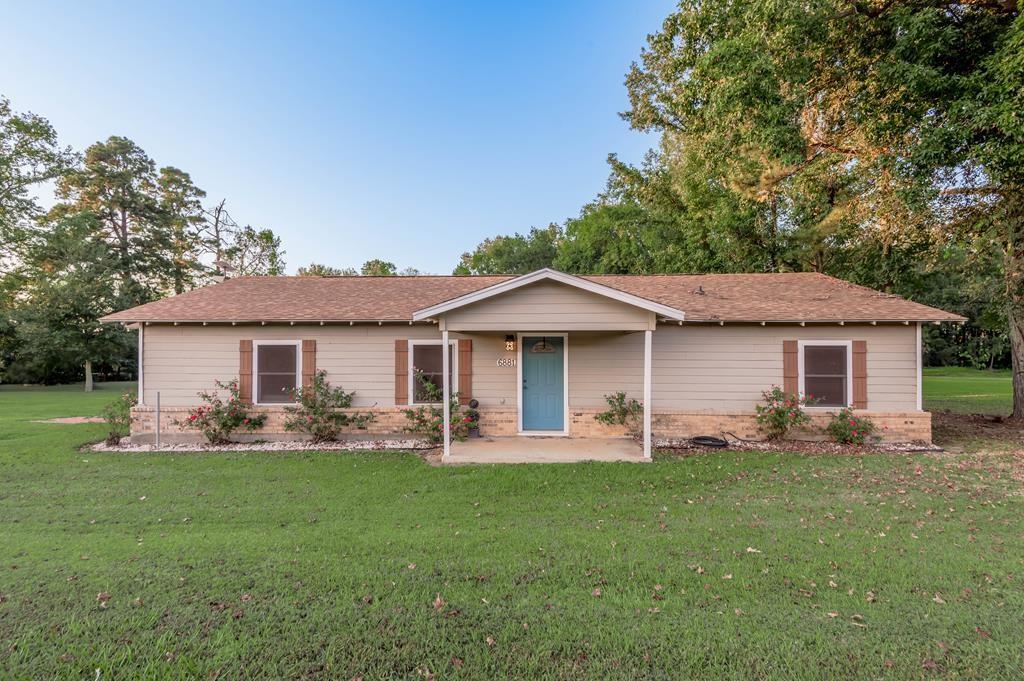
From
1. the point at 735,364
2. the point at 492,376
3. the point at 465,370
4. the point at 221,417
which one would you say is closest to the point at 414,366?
the point at 465,370

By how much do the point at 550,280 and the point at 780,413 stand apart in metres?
5.35

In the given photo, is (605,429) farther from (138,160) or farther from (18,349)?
(138,160)

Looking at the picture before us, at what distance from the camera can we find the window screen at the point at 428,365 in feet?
30.5

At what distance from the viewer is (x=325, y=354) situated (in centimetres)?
927

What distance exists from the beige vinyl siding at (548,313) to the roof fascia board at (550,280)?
5.0 inches

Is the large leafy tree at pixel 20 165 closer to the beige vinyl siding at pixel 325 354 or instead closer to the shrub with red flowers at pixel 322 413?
the beige vinyl siding at pixel 325 354

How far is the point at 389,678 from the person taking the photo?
2.45 meters

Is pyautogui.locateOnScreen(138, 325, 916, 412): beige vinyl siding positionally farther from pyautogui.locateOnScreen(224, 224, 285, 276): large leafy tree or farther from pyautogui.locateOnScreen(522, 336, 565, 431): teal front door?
pyautogui.locateOnScreen(224, 224, 285, 276): large leafy tree

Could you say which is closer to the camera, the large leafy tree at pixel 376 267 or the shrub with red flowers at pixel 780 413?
the shrub with red flowers at pixel 780 413

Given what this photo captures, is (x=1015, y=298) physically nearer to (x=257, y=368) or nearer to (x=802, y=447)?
(x=802, y=447)

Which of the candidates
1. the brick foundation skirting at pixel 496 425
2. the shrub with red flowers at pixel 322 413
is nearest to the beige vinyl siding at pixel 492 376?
the brick foundation skirting at pixel 496 425

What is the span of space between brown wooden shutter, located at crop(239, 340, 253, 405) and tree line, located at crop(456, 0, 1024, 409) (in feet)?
36.3

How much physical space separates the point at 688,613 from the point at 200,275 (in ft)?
130

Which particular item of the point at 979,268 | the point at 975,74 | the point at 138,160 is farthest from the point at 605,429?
the point at 138,160
